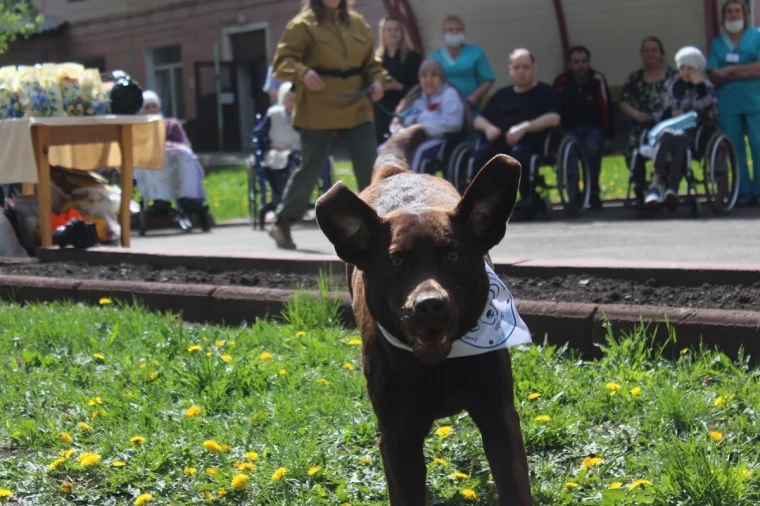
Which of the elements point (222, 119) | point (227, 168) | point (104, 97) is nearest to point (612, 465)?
point (104, 97)

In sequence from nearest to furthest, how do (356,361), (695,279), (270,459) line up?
(270,459)
(356,361)
(695,279)

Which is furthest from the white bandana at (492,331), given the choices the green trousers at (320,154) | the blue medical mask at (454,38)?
the blue medical mask at (454,38)

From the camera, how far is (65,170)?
10039 millimetres

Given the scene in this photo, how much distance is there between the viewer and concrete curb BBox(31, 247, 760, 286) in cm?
584

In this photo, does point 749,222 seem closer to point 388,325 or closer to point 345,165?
point 388,325

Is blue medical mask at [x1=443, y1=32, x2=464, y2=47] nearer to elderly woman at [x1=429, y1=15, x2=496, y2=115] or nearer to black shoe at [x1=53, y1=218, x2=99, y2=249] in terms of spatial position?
elderly woman at [x1=429, y1=15, x2=496, y2=115]

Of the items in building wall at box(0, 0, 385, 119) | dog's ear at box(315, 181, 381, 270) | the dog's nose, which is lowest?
the dog's nose

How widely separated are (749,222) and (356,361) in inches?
233

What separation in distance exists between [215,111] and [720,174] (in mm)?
20977

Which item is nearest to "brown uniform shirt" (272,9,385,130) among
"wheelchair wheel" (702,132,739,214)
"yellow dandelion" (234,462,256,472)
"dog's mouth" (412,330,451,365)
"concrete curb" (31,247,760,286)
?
"concrete curb" (31,247,760,286)

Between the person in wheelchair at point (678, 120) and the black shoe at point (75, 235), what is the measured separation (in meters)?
5.20

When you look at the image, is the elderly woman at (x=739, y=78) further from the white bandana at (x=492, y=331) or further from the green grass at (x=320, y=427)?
the white bandana at (x=492, y=331)

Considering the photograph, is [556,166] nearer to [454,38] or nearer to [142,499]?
[454,38]

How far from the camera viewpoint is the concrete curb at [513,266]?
19.2 ft
